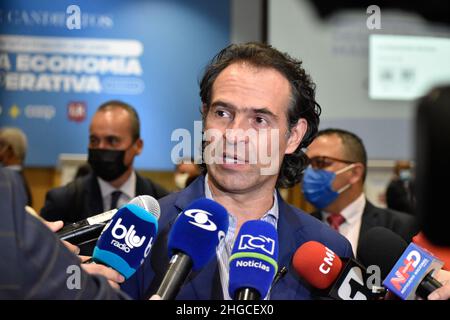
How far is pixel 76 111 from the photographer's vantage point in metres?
5.92

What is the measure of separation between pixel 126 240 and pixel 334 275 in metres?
0.53

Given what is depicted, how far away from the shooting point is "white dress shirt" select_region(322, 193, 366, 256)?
349cm

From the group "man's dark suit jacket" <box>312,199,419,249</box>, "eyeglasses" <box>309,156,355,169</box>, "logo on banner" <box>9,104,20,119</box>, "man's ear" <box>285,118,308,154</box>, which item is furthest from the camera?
"logo on banner" <box>9,104,20,119</box>

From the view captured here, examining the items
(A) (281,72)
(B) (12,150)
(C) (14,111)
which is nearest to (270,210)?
(A) (281,72)

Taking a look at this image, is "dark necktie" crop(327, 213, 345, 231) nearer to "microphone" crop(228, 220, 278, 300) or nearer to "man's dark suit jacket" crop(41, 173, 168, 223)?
"man's dark suit jacket" crop(41, 173, 168, 223)

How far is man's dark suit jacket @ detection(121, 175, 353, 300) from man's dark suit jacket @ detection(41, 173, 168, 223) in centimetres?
147

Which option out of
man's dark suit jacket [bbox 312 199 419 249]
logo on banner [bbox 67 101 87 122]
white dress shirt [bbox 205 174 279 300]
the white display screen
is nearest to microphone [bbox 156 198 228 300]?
white dress shirt [bbox 205 174 279 300]

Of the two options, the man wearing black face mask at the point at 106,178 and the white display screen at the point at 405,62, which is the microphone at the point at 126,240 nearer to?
the man wearing black face mask at the point at 106,178

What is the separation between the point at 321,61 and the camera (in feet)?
18.5

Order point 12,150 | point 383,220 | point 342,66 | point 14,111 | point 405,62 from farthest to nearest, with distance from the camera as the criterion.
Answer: point 14,111 → point 342,66 → point 405,62 → point 12,150 → point 383,220

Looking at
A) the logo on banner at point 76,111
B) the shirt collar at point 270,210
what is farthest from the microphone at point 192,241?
the logo on banner at point 76,111

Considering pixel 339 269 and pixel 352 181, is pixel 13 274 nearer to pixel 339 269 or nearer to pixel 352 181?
pixel 339 269

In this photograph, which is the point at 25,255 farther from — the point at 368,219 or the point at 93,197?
the point at 368,219

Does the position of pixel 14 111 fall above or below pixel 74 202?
above
